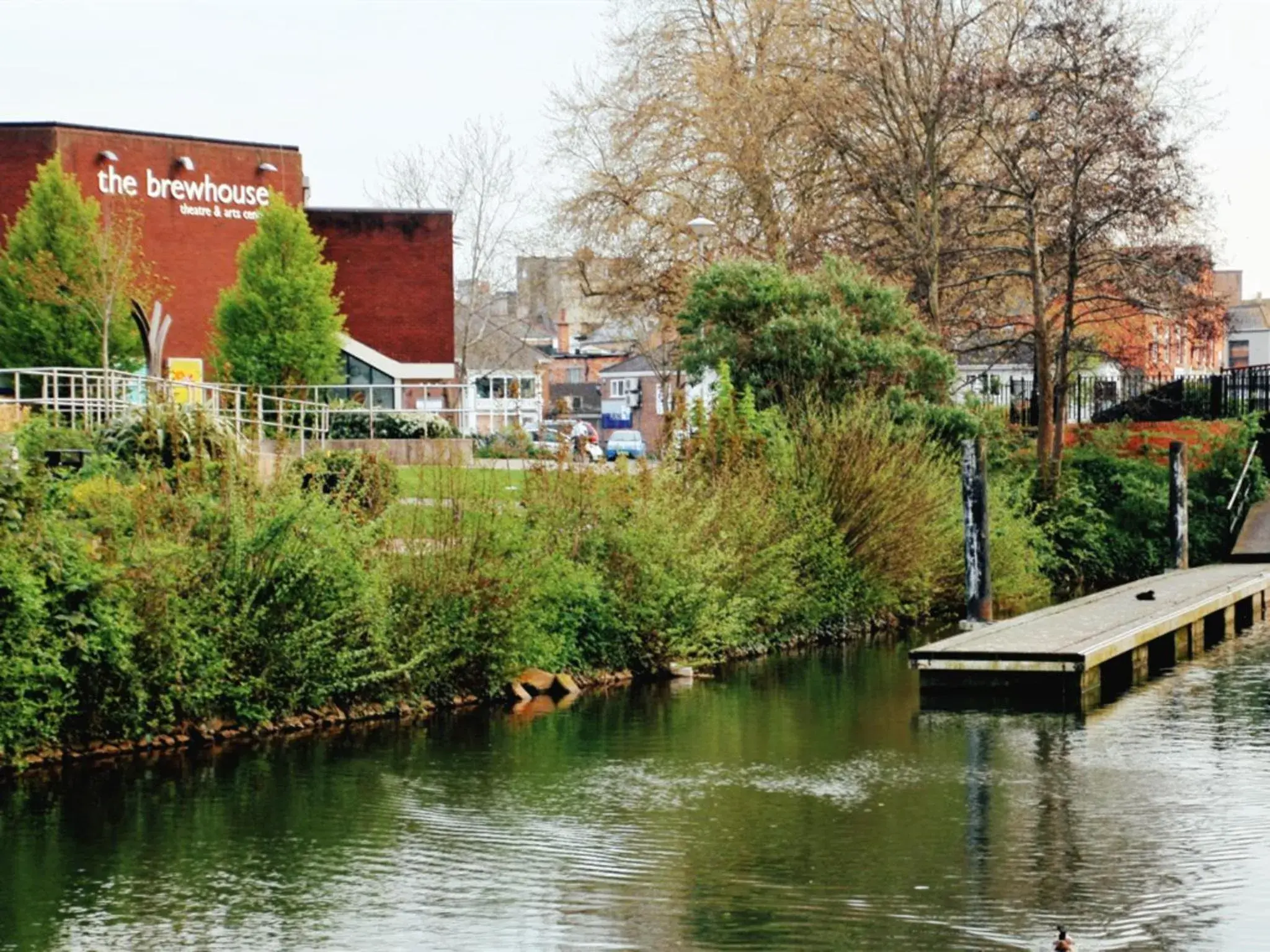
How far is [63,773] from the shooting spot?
63.0 feet

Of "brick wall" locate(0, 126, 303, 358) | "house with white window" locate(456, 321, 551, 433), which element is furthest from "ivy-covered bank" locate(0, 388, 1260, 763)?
"house with white window" locate(456, 321, 551, 433)

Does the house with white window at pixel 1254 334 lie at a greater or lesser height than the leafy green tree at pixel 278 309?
greater

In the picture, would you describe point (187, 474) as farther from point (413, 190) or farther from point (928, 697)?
point (413, 190)

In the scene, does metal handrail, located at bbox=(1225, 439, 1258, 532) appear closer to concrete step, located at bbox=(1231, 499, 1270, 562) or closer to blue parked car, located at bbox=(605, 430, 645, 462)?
concrete step, located at bbox=(1231, 499, 1270, 562)

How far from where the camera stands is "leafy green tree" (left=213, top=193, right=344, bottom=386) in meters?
53.3

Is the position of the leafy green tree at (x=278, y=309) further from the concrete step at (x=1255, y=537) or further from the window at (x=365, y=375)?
the concrete step at (x=1255, y=537)

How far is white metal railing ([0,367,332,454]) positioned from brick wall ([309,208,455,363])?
10918mm

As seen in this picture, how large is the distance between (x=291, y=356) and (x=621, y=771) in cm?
3552

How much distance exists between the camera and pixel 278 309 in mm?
53500

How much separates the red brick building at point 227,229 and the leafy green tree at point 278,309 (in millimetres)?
3546

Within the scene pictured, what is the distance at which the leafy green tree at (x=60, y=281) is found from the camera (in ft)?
165

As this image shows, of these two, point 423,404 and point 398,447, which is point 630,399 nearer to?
point 423,404

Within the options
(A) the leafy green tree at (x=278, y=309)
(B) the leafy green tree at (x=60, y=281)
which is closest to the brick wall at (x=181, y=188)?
(A) the leafy green tree at (x=278, y=309)

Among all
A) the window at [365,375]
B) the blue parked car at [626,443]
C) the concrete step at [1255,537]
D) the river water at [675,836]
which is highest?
the window at [365,375]
